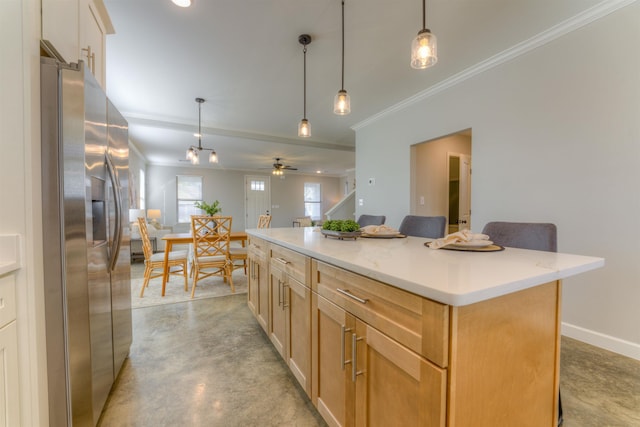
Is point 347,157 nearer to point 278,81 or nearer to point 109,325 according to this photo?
point 278,81

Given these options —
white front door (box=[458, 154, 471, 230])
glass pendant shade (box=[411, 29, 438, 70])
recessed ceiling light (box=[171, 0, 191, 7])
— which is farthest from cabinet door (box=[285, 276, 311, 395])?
white front door (box=[458, 154, 471, 230])

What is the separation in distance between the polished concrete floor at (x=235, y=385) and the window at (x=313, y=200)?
27.1 feet

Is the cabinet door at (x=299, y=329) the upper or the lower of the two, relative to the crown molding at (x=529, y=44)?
lower

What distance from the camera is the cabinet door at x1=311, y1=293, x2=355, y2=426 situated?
1.03 meters

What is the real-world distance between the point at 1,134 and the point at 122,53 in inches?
86.4

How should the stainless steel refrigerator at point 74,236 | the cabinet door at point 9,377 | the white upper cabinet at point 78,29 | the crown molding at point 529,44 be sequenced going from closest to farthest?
the cabinet door at point 9,377
the stainless steel refrigerator at point 74,236
the white upper cabinet at point 78,29
the crown molding at point 529,44

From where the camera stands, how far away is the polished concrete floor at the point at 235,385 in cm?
136

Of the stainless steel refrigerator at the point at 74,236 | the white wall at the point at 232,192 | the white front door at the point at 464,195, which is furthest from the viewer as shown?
the white wall at the point at 232,192

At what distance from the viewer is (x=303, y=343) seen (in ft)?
4.61

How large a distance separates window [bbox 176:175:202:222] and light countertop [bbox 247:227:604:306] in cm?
830

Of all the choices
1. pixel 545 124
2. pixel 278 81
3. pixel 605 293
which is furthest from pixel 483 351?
pixel 278 81

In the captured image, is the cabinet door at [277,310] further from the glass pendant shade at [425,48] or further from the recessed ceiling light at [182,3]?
the recessed ceiling light at [182,3]

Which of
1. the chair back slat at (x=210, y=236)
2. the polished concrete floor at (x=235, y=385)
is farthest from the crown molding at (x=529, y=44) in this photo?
the chair back slat at (x=210, y=236)

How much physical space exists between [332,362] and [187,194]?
863 cm
